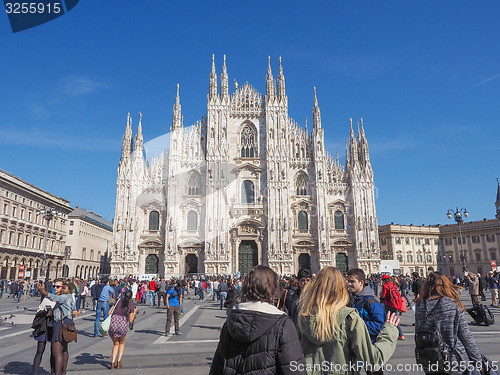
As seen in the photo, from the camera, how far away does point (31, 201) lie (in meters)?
41.8

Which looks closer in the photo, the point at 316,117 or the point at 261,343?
the point at 261,343

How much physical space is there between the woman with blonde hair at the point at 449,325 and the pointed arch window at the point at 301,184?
121ft

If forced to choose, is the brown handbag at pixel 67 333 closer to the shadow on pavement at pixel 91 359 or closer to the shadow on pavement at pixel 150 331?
the shadow on pavement at pixel 91 359

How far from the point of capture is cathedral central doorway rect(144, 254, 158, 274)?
37.7m

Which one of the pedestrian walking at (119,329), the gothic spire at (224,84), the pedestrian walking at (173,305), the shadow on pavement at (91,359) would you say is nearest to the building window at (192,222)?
the gothic spire at (224,84)

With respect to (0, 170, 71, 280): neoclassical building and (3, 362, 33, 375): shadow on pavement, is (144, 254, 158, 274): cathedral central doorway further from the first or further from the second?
(3, 362, 33, 375): shadow on pavement

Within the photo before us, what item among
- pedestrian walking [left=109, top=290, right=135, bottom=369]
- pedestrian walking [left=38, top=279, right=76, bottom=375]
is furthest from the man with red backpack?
pedestrian walking [left=38, top=279, right=76, bottom=375]

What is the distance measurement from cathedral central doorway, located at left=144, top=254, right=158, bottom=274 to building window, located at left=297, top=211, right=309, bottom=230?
15.3 metres

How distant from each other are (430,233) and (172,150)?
45295 mm

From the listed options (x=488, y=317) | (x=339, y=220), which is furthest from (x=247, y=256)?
(x=488, y=317)

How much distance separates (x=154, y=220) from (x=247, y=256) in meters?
10.3

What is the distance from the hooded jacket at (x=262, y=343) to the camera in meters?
2.55

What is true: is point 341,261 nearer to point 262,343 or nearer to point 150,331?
point 150,331

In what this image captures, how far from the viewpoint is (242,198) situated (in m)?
39.7
